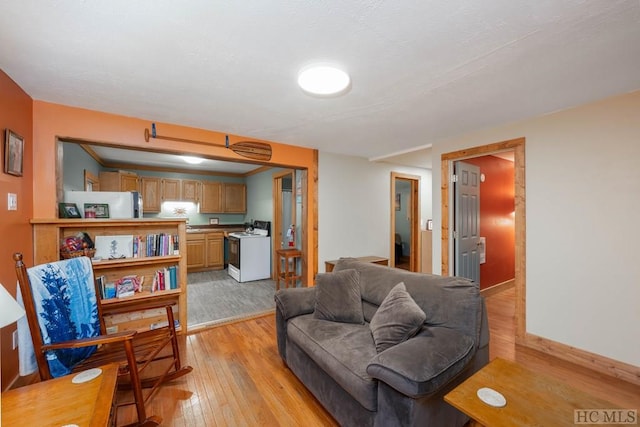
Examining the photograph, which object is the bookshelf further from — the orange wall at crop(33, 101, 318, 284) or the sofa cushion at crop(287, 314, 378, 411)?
the sofa cushion at crop(287, 314, 378, 411)

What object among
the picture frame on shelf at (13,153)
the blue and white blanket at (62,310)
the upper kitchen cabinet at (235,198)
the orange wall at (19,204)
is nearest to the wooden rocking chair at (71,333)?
the blue and white blanket at (62,310)

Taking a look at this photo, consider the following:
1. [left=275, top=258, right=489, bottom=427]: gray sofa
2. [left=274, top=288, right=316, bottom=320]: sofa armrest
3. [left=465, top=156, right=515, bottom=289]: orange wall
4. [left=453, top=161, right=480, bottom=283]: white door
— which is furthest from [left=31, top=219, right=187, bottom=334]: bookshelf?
[left=465, top=156, right=515, bottom=289]: orange wall

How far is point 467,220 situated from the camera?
3.65 metres

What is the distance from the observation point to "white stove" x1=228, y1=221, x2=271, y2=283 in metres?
5.00

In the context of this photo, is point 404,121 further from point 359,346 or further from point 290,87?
point 359,346

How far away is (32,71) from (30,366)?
6.34ft

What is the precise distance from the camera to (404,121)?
9.25ft

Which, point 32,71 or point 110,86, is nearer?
point 32,71

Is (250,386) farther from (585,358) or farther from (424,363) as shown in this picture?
(585,358)

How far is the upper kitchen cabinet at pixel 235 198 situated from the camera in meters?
6.49

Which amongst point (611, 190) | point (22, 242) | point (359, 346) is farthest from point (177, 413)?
point (611, 190)

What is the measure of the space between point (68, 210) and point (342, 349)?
2.82 meters

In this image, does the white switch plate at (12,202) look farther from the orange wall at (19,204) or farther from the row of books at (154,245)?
the row of books at (154,245)

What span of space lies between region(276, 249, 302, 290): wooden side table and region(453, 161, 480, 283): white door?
7.56 ft
